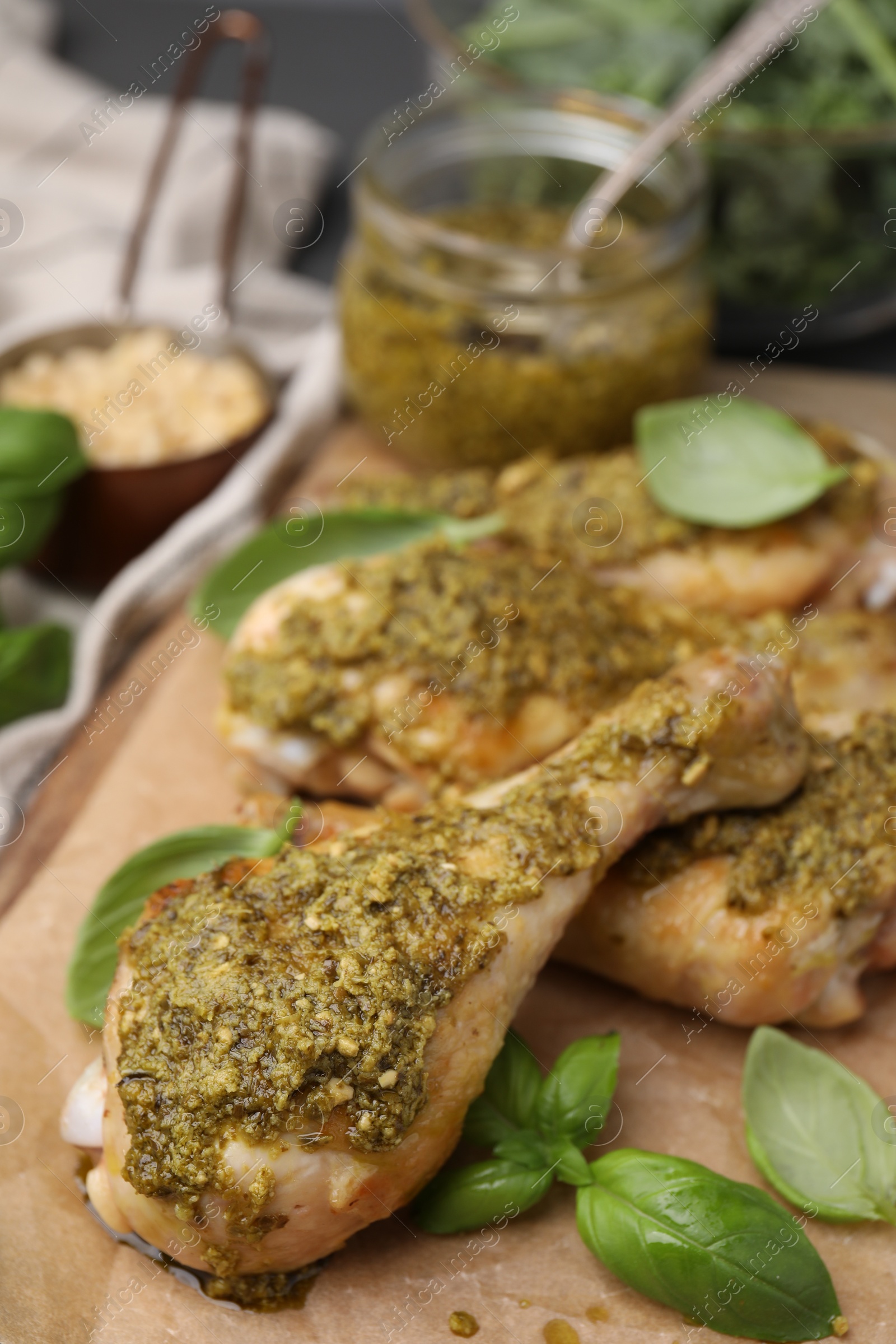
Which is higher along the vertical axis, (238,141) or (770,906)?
(238,141)

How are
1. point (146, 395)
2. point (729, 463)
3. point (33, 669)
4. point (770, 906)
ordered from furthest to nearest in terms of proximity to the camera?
point (146, 395), point (729, 463), point (33, 669), point (770, 906)

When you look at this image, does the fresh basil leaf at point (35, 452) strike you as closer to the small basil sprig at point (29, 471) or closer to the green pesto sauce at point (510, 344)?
the small basil sprig at point (29, 471)

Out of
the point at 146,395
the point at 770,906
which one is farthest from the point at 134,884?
the point at 146,395

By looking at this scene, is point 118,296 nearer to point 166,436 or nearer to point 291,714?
point 166,436

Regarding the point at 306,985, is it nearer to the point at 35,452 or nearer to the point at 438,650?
the point at 438,650

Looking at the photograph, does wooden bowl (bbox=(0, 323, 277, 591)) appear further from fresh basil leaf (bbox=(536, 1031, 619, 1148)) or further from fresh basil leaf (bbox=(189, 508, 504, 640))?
fresh basil leaf (bbox=(536, 1031, 619, 1148))

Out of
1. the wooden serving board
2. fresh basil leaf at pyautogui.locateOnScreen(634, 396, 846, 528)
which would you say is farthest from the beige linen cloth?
fresh basil leaf at pyautogui.locateOnScreen(634, 396, 846, 528)

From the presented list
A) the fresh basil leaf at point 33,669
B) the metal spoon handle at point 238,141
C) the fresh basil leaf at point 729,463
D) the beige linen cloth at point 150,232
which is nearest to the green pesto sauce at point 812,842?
the fresh basil leaf at point 729,463

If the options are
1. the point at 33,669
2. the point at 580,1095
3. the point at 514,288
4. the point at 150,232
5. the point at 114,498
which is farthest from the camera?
the point at 150,232
